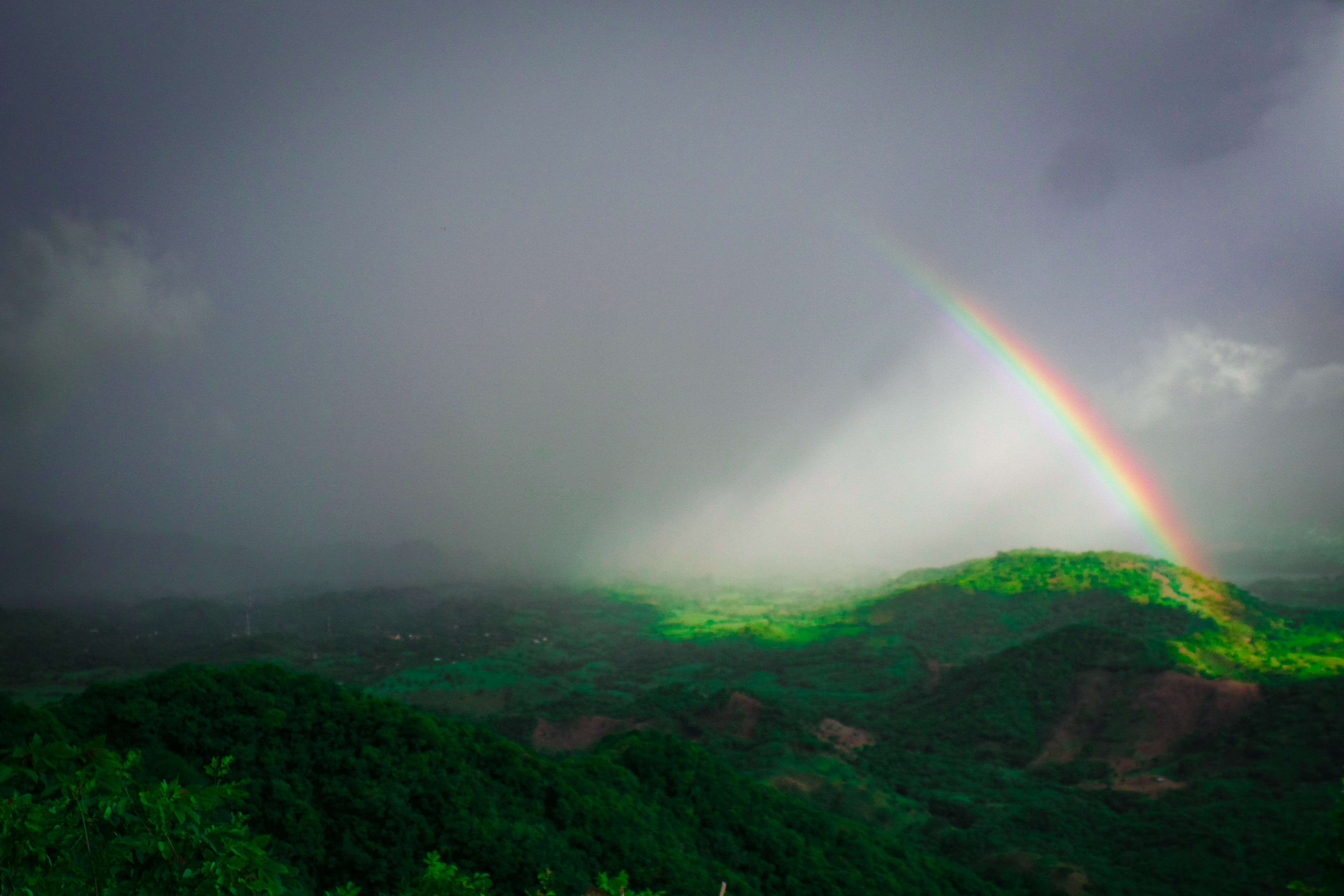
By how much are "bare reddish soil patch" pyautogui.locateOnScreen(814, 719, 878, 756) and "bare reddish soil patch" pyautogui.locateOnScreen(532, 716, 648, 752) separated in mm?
22822

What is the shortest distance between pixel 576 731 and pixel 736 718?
21.6 meters

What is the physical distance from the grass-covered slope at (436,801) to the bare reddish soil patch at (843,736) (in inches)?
1504

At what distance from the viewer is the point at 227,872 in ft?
23.8

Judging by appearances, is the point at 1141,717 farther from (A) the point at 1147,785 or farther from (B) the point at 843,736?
(B) the point at 843,736

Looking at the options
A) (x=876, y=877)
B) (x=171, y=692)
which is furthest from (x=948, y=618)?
(x=171, y=692)

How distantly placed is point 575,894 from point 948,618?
134297 mm

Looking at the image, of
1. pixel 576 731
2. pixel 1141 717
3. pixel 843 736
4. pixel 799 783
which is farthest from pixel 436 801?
pixel 1141 717

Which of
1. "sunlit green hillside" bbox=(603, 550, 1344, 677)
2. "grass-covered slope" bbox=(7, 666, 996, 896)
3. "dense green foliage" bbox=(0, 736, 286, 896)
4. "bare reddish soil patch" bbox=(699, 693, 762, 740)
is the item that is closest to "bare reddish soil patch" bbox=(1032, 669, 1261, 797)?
"sunlit green hillside" bbox=(603, 550, 1344, 677)

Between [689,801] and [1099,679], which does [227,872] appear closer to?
[689,801]

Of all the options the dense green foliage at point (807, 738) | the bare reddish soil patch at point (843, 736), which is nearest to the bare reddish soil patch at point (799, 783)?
the dense green foliage at point (807, 738)

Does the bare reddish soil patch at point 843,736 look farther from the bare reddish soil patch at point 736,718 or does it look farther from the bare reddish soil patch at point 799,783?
the bare reddish soil patch at point 799,783

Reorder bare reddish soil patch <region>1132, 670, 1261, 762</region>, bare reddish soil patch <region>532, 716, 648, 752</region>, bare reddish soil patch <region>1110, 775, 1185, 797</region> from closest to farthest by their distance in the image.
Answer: bare reddish soil patch <region>1110, 775, 1185, 797</region>
bare reddish soil patch <region>1132, 670, 1261, 762</region>
bare reddish soil patch <region>532, 716, 648, 752</region>

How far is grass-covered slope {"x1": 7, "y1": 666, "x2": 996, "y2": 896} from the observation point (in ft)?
87.0

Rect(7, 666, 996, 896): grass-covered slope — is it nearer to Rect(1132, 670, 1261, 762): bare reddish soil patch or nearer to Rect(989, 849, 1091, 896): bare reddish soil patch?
Rect(989, 849, 1091, 896): bare reddish soil patch
